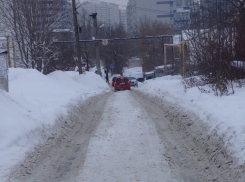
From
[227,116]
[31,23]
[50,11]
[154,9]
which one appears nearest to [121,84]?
[50,11]

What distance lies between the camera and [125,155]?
286 inches

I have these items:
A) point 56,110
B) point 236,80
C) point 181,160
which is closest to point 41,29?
point 56,110

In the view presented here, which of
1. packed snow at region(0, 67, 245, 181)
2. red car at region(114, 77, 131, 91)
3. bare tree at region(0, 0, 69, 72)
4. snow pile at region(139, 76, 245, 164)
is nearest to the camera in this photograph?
snow pile at region(139, 76, 245, 164)

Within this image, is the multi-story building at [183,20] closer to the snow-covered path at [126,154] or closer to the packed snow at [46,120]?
the packed snow at [46,120]

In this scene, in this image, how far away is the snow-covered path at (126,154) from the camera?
19.7ft

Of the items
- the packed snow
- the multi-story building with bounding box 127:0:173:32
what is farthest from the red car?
the multi-story building with bounding box 127:0:173:32

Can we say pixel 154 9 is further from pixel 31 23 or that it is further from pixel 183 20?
pixel 31 23

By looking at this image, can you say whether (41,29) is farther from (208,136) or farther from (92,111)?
(208,136)

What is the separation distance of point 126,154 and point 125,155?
0.26 feet

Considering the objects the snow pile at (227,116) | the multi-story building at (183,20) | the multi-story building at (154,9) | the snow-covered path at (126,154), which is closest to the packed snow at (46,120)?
the snow pile at (227,116)

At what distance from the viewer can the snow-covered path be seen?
6016mm

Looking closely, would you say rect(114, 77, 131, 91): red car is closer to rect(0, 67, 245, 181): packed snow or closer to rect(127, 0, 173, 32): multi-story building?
rect(0, 67, 245, 181): packed snow

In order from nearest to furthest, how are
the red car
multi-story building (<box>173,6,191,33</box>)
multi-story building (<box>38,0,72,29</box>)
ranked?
1. multi-story building (<box>38,0,72,29</box>)
2. multi-story building (<box>173,6,191,33</box>)
3. the red car

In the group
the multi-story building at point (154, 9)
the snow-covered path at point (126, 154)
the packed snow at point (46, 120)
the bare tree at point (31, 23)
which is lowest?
the snow-covered path at point (126, 154)
